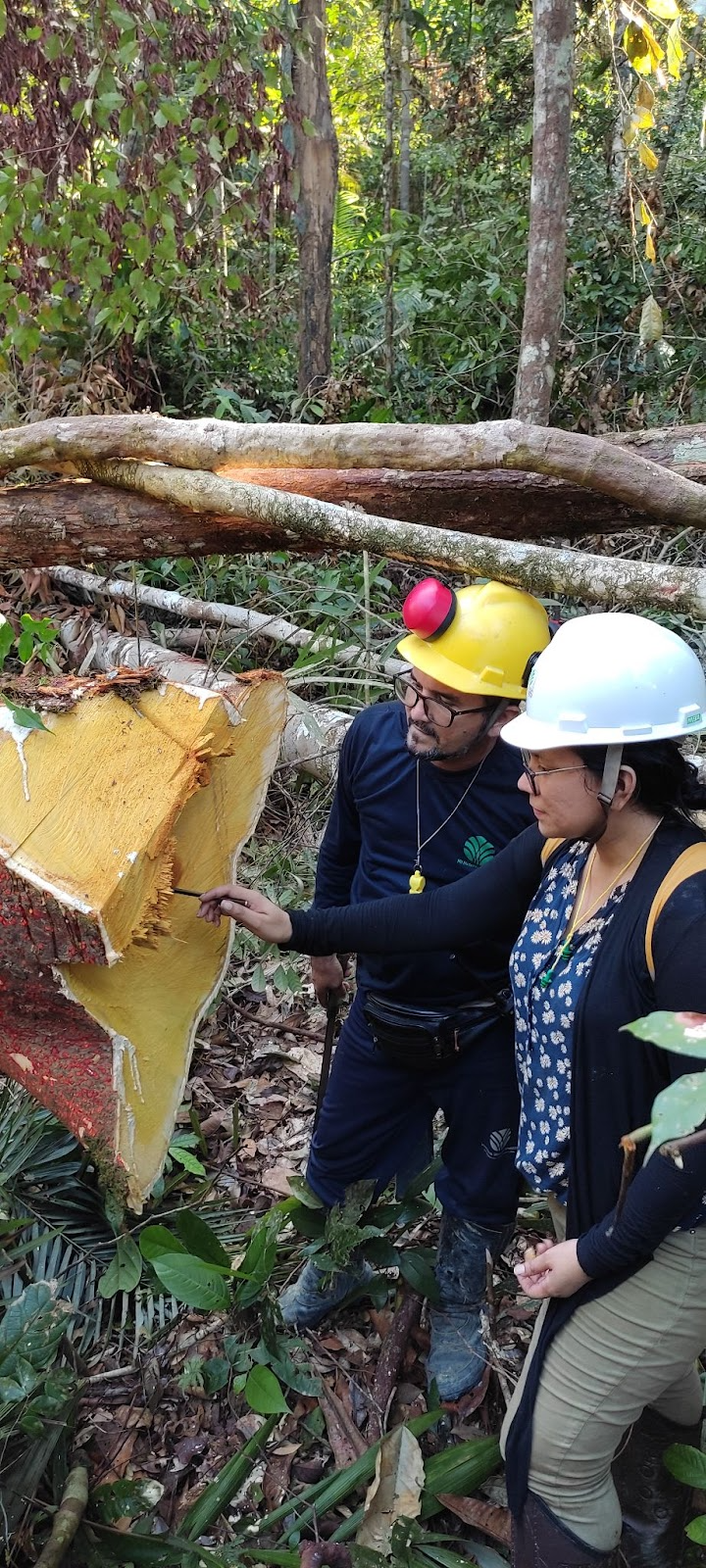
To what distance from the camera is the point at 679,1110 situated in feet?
2.28

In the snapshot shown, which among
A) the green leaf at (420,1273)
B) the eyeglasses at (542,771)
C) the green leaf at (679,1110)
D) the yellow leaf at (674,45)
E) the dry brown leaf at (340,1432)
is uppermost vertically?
the yellow leaf at (674,45)

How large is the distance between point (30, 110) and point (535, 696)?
4.89 meters

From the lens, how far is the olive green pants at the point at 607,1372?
1.65m

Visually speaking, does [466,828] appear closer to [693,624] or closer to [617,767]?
[617,767]

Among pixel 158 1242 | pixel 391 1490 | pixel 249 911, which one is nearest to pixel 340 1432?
pixel 391 1490

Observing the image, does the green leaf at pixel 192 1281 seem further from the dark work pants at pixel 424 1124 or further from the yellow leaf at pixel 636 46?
the yellow leaf at pixel 636 46

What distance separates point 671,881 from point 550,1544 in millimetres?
1150

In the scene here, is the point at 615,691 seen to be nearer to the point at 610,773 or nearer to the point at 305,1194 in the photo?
the point at 610,773

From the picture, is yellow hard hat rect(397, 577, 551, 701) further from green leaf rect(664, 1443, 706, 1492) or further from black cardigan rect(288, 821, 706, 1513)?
green leaf rect(664, 1443, 706, 1492)

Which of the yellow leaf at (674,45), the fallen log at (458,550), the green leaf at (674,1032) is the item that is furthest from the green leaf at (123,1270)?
the yellow leaf at (674,45)

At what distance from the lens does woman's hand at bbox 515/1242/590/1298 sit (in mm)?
1668

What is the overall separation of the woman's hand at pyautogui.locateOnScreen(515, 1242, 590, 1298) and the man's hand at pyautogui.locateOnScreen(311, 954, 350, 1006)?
1104mm

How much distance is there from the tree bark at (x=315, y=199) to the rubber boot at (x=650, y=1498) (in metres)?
6.22

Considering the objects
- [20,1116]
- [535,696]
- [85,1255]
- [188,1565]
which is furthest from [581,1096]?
[20,1116]
